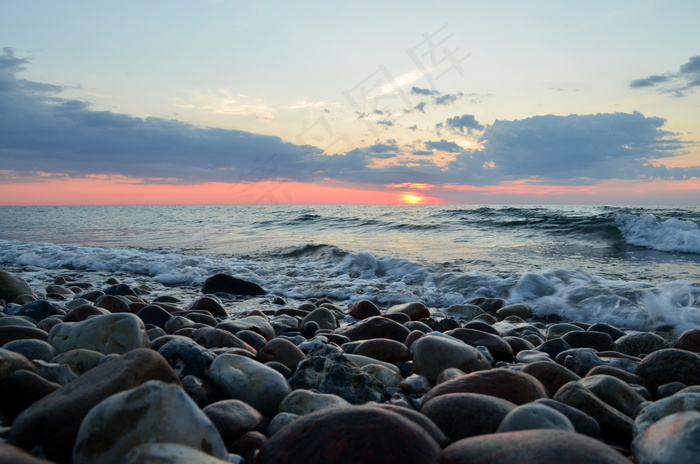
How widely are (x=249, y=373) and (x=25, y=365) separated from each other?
A: 3.31 feet

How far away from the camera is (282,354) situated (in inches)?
124

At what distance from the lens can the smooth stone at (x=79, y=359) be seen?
2461 mm

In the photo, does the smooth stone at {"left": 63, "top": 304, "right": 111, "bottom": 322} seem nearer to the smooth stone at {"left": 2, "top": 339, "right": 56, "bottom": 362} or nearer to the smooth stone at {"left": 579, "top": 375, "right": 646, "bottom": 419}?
the smooth stone at {"left": 2, "top": 339, "right": 56, "bottom": 362}

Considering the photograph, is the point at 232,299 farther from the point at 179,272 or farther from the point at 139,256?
the point at 139,256

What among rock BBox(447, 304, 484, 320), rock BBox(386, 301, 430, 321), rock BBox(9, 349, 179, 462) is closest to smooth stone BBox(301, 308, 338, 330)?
rock BBox(386, 301, 430, 321)

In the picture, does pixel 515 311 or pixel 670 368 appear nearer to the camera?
pixel 670 368

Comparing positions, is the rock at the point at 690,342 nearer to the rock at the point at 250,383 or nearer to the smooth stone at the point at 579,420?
the smooth stone at the point at 579,420

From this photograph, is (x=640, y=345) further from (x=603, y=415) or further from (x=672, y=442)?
(x=672, y=442)

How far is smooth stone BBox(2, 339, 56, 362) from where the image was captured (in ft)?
8.56

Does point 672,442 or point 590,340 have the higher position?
point 672,442

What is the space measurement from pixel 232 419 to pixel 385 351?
69.0 inches

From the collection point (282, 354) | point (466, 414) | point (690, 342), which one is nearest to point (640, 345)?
point (690, 342)

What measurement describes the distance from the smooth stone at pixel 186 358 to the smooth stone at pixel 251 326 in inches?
55.6

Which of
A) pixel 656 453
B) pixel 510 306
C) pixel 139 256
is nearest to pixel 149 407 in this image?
pixel 656 453
